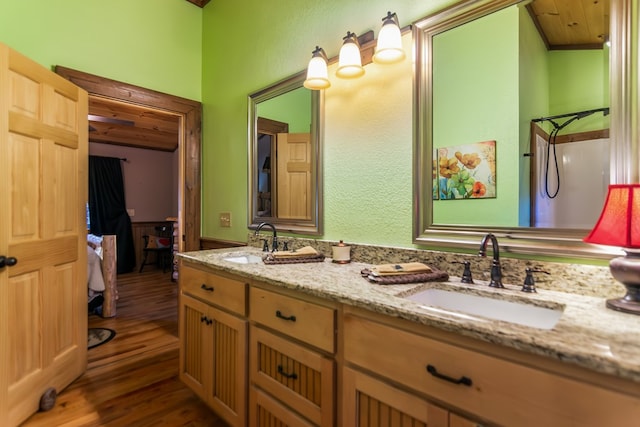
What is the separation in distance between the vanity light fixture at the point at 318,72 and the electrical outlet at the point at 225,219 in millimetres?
1318

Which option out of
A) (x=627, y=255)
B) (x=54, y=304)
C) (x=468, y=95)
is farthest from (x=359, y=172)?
(x=54, y=304)

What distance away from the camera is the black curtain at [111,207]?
571cm

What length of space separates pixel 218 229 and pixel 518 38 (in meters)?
2.38

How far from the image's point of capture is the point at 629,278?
0.86 metres

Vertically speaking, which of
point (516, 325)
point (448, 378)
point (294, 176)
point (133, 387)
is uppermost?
point (294, 176)

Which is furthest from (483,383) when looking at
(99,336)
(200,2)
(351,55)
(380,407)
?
(200,2)

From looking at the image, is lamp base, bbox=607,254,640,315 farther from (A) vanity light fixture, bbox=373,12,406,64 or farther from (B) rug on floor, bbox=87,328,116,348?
(B) rug on floor, bbox=87,328,116,348

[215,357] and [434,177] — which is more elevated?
[434,177]

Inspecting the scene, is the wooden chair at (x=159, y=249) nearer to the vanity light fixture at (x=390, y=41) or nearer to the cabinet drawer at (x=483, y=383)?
the vanity light fixture at (x=390, y=41)

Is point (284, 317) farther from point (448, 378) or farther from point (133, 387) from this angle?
point (133, 387)

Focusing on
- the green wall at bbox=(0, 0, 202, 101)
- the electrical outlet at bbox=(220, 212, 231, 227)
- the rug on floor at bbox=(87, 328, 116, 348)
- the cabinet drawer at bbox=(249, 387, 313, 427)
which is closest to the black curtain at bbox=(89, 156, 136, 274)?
the rug on floor at bbox=(87, 328, 116, 348)

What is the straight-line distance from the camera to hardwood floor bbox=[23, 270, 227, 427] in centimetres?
180

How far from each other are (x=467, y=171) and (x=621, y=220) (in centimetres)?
57

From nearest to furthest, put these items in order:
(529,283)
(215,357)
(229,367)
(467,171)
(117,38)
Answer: (529,283) → (467,171) → (229,367) → (215,357) → (117,38)
